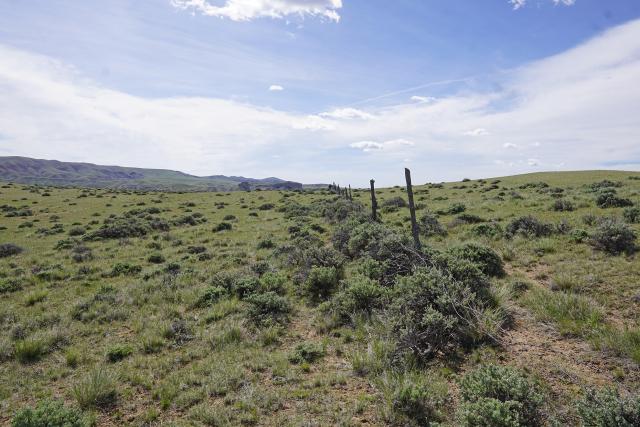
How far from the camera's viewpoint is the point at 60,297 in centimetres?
1264

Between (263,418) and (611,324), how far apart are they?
23.2 ft

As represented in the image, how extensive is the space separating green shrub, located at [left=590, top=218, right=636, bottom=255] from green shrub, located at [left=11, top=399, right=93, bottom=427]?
14253mm

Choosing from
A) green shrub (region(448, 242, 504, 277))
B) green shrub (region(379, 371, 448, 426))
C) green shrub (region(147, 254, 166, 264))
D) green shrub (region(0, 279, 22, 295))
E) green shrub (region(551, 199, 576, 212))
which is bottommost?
green shrub (region(379, 371, 448, 426))

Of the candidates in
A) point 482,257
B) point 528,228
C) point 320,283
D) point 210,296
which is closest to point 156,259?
point 210,296

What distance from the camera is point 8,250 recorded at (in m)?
20.1

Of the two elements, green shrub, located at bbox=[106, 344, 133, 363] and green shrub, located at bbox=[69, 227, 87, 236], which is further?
green shrub, located at bbox=[69, 227, 87, 236]

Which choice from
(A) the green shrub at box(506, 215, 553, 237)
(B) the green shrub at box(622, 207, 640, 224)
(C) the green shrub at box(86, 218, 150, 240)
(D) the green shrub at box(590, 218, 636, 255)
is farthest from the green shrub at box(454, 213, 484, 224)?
(C) the green shrub at box(86, 218, 150, 240)

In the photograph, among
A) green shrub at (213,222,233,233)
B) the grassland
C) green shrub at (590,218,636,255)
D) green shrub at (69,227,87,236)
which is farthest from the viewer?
green shrub at (69,227,87,236)

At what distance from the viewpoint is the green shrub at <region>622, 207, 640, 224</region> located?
14.1m

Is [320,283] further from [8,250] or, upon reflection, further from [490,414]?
[8,250]

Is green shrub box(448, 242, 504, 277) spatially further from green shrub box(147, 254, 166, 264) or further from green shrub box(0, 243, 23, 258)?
green shrub box(0, 243, 23, 258)

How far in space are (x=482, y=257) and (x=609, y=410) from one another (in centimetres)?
704

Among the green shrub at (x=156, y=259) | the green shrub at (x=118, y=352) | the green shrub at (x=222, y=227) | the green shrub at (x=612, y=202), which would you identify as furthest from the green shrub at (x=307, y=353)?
the green shrub at (x=222, y=227)

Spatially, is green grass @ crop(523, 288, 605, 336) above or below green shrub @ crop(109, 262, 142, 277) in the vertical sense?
above
